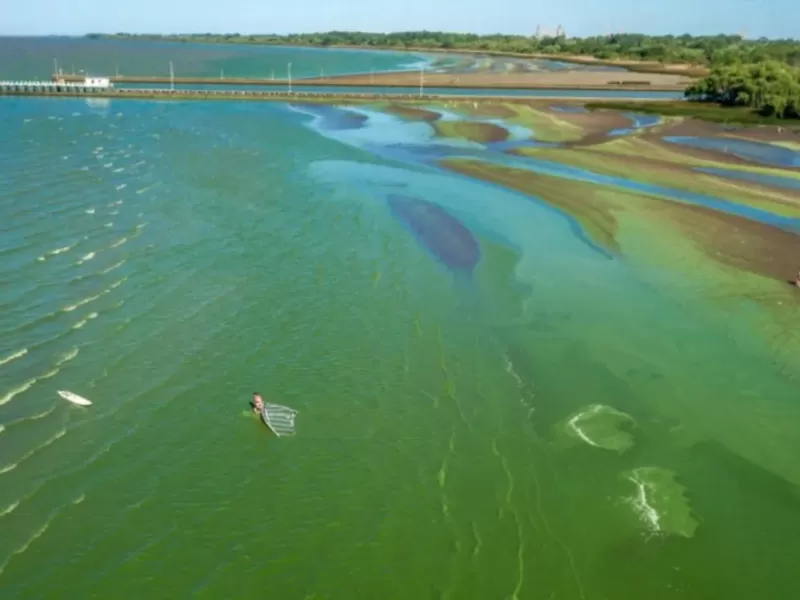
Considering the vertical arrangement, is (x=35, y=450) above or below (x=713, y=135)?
below

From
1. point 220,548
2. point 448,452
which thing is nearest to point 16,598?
point 220,548

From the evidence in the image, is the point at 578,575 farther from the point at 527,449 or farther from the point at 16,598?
the point at 16,598

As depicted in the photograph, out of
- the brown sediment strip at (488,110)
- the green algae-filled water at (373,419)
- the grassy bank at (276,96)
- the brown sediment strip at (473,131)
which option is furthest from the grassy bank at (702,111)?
the green algae-filled water at (373,419)

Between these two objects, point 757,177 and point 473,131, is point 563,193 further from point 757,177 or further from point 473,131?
point 473,131

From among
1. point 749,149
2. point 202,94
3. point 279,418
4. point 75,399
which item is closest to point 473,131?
point 749,149

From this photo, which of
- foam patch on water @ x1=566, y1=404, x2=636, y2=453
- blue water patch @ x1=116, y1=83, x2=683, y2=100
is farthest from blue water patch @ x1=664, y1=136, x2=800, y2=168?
foam patch on water @ x1=566, y1=404, x2=636, y2=453

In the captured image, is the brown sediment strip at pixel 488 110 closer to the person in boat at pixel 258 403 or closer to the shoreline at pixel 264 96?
the shoreline at pixel 264 96

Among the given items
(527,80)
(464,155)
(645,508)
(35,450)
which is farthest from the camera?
(527,80)
